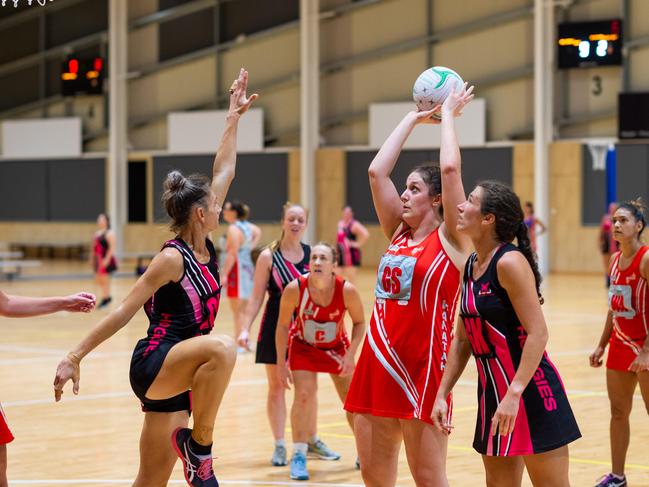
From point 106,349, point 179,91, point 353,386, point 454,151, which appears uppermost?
point 179,91

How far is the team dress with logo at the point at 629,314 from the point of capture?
738 centimetres

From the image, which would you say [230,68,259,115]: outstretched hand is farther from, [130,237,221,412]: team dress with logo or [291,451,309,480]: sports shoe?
[291,451,309,480]: sports shoe

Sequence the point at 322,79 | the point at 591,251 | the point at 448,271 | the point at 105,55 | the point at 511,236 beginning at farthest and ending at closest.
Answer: the point at 105,55, the point at 322,79, the point at 591,251, the point at 448,271, the point at 511,236

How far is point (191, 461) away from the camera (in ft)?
17.0

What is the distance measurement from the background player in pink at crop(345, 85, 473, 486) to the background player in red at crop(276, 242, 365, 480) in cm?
250

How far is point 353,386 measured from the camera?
5535 mm

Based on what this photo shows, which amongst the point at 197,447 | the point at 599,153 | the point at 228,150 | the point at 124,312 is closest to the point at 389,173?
Result: the point at 228,150

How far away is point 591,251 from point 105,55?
52.0 feet

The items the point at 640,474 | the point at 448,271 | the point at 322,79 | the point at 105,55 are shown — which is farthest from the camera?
the point at 105,55

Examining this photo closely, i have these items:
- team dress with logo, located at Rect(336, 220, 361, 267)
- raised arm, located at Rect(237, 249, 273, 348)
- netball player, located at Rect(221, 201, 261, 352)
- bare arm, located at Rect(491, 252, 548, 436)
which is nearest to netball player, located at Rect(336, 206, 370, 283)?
team dress with logo, located at Rect(336, 220, 361, 267)

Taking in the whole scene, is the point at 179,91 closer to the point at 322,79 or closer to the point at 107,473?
the point at 322,79

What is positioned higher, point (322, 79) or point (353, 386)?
point (322, 79)

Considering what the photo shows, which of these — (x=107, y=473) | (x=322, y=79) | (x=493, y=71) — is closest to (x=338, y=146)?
(x=322, y=79)

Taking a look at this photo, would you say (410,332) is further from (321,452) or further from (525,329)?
(321,452)
